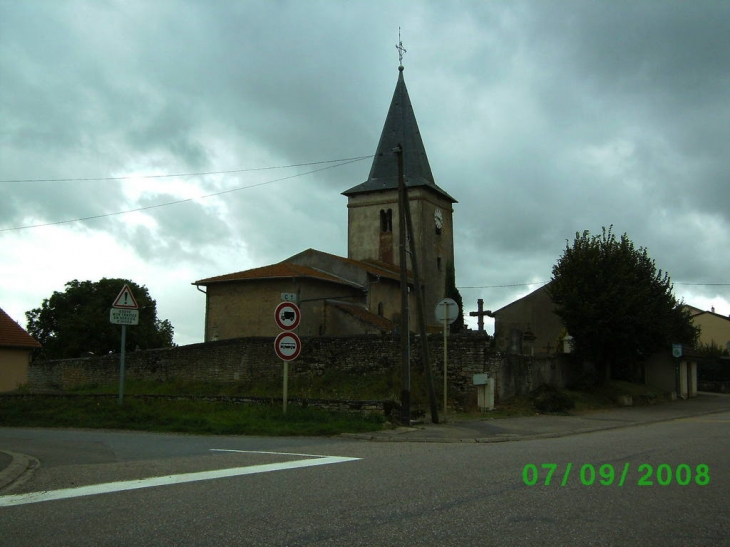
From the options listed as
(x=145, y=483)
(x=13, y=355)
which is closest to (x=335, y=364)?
(x=145, y=483)

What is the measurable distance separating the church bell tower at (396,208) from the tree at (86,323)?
21.1 m

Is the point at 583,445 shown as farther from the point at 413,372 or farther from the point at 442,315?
the point at 413,372

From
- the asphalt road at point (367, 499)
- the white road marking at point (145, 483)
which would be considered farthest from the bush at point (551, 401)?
the white road marking at point (145, 483)

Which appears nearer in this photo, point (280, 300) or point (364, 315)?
point (364, 315)

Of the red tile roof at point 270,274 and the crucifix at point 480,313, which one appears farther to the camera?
the red tile roof at point 270,274

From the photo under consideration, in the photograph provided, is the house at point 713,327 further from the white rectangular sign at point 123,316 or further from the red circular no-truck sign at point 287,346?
the white rectangular sign at point 123,316

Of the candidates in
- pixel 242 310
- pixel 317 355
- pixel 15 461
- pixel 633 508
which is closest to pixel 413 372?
pixel 317 355

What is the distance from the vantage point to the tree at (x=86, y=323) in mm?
62688

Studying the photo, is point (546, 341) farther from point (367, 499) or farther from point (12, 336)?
point (367, 499)

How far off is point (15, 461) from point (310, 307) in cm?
3328

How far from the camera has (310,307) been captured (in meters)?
43.1

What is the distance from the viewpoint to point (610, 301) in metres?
30.2

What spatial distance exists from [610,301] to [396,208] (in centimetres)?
2832

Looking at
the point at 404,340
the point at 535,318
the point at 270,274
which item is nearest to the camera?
the point at 404,340
